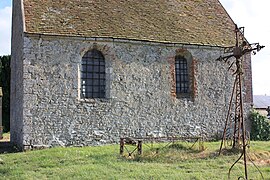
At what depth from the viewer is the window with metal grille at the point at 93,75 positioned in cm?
1602

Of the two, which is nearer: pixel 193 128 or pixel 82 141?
pixel 82 141

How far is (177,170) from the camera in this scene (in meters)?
10.1

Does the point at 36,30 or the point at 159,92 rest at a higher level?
the point at 36,30

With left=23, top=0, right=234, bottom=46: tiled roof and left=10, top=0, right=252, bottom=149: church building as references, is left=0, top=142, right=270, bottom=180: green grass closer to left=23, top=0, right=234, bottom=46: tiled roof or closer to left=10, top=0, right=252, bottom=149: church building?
left=10, top=0, right=252, bottom=149: church building

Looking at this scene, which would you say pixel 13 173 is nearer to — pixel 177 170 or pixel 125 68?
pixel 177 170

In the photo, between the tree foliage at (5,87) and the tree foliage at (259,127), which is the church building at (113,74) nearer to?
the tree foliage at (259,127)

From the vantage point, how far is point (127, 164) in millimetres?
10828

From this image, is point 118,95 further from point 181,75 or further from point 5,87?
point 5,87

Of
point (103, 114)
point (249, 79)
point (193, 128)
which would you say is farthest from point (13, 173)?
point (249, 79)

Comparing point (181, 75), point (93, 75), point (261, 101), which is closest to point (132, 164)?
point (93, 75)

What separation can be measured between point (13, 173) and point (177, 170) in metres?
4.71

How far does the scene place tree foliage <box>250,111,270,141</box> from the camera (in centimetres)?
1861

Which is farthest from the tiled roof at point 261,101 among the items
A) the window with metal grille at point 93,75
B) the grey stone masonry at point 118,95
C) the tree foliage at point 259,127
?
the window with metal grille at point 93,75

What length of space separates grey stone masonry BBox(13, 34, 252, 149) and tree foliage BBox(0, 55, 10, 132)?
13.3m
